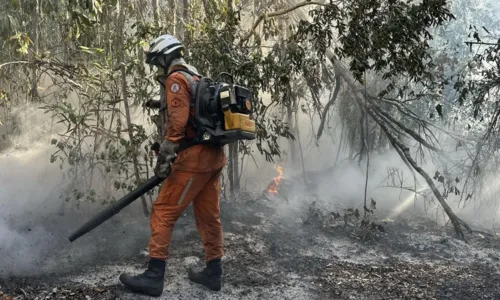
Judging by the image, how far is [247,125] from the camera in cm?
386

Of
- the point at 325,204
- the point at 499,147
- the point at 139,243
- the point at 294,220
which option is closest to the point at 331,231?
the point at 294,220

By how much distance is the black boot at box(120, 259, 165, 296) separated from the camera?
3732mm

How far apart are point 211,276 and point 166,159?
43.1 inches

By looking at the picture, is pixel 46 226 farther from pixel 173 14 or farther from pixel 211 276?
pixel 173 14

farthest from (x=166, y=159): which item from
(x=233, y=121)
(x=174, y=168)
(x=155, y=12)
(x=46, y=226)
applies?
(x=155, y=12)

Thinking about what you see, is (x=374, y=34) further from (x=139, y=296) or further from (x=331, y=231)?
(x=139, y=296)

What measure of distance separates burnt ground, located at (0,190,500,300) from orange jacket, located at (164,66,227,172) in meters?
1.04

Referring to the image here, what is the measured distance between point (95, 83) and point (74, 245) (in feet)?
5.56

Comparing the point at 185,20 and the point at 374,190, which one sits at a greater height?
the point at 185,20

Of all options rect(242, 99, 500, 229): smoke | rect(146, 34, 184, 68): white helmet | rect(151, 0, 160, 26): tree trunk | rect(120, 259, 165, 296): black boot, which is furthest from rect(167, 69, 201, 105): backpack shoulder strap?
rect(242, 99, 500, 229): smoke

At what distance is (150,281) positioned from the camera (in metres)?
3.74

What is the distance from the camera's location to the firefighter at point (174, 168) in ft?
12.0

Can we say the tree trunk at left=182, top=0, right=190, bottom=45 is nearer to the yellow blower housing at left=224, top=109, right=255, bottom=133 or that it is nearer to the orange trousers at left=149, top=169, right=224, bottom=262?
the yellow blower housing at left=224, top=109, right=255, bottom=133

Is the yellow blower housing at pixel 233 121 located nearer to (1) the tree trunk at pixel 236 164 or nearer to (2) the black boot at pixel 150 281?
(2) the black boot at pixel 150 281
